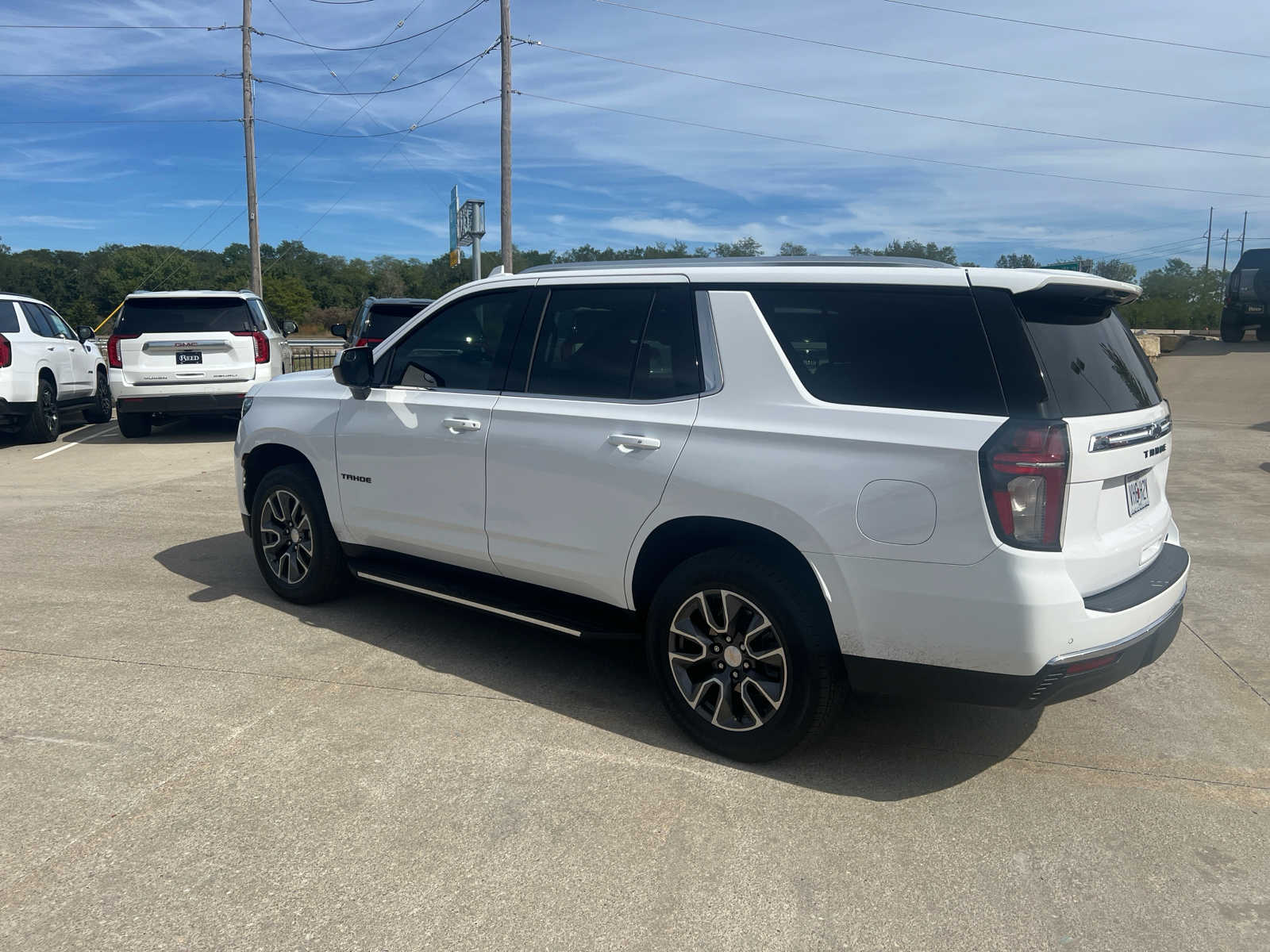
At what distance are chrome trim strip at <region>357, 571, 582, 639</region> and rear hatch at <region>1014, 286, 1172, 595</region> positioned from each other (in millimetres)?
2033

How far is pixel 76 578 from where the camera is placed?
6.30 meters

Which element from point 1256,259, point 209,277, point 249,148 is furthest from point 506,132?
point 209,277

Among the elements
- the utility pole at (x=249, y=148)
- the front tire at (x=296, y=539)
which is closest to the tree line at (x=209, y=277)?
the utility pole at (x=249, y=148)

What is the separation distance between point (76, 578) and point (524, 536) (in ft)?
11.6

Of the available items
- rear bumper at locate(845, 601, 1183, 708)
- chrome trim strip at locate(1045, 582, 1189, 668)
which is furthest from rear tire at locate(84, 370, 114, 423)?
chrome trim strip at locate(1045, 582, 1189, 668)

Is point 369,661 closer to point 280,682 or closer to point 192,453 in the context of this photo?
point 280,682

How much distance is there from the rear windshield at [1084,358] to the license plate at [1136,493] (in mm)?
253

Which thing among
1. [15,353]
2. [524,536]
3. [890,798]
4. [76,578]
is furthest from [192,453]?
[890,798]

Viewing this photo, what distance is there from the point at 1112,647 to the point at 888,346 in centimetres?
125

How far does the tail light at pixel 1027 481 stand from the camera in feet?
10.4

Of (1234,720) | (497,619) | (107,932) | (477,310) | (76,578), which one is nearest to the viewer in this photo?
(107,932)

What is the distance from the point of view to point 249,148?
26.0 m

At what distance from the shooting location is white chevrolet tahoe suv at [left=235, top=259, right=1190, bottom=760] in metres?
3.25

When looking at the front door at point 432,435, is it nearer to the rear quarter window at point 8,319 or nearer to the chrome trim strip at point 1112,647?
the chrome trim strip at point 1112,647
